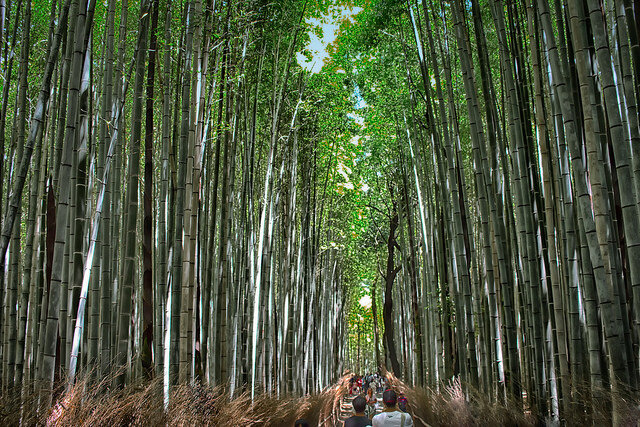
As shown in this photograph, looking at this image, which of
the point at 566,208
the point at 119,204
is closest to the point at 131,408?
the point at 119,204

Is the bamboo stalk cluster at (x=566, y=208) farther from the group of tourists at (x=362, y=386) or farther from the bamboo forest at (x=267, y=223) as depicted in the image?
the group of tourists at (x=362, y=386)

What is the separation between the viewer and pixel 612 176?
2.78 metres

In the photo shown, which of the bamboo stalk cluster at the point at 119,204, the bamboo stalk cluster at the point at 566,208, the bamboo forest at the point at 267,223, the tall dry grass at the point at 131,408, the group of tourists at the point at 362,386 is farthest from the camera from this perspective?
the group of tourists at the point at 362,386

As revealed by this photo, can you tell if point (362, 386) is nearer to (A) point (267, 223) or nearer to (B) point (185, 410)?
(A) point (267, 223)

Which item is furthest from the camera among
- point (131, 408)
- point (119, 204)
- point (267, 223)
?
point (267, 223)

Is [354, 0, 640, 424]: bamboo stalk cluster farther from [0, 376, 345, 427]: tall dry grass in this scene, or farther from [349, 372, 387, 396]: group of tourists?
[349, 372, 387, 396]: group of tourists

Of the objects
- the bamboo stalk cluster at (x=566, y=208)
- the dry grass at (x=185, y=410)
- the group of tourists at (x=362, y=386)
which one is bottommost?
the group of tourists at (x=362, y=386)

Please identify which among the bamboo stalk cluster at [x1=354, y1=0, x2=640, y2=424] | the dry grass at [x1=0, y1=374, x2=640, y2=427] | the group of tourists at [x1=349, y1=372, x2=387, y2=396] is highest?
the bamboo stalk cluster at [x1=354, y1=0, x2=640, y2=424]

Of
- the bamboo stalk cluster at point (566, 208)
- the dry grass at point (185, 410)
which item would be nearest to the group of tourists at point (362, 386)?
the dry grass at point (185, 410)

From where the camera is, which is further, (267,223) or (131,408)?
(267,223)

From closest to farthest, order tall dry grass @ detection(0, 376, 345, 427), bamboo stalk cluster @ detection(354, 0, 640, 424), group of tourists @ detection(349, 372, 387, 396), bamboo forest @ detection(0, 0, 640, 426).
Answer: tall dry grass @ detection(0, 376, 345, 427) < bamboo stalk cluster @ detection(354, 0, 640, 424) < bamboo forest @ detection(0, 0, 640, 426) < group of tourists @ detection(349, 372, 387, 396)

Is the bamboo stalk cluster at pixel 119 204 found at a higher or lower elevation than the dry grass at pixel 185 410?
higher

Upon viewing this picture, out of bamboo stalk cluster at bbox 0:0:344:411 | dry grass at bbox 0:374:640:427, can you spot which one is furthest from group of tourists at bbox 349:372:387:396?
dry grass at bbox 0:374:640:427

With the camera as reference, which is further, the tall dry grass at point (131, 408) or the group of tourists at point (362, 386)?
the group of tourists at point (362, 386)
